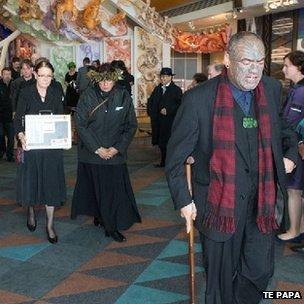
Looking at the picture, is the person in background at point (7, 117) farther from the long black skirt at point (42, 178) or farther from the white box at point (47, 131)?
the white box at point (47, 131)

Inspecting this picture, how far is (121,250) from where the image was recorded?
3.92 m

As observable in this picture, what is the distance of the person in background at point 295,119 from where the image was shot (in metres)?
3.77

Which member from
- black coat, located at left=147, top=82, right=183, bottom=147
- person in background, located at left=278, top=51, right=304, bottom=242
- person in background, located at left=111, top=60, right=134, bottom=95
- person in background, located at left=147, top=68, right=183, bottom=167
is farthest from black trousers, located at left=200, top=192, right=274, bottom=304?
black coat, located at left=147, top=82, right=183, bottom=147

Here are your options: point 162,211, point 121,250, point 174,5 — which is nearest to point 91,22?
point 174,5

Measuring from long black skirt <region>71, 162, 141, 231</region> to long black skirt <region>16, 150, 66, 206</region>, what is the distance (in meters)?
0.29

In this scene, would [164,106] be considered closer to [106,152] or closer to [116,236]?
[106,152]

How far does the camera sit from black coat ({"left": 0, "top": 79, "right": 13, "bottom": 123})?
24.9ft

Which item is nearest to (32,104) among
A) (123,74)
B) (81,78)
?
(123,74)

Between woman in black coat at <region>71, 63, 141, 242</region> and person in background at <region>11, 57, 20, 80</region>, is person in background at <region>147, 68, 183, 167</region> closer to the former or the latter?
woman in black coat at <region>71, 63, 141, 242</region>

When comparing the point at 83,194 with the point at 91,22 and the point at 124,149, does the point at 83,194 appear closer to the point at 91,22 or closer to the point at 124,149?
the point at 124,149

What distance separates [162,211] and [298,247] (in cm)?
168

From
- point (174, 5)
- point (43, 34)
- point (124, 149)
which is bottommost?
point (124, 149)

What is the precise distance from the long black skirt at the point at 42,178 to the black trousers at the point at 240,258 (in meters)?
2.03

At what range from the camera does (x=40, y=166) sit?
4.09m
